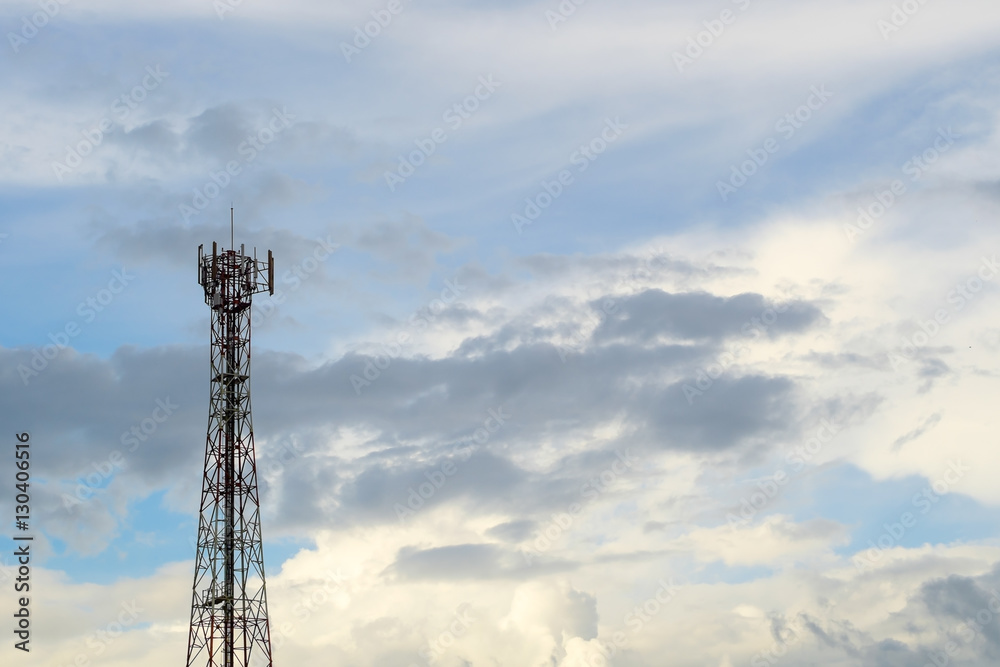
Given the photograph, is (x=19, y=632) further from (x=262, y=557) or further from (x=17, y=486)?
(x=262, y=557)

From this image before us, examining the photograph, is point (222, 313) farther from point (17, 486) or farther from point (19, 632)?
point (19, 632)

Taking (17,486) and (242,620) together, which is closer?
(17,486)

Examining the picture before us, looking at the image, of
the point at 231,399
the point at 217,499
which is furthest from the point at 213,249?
the point at 217,499

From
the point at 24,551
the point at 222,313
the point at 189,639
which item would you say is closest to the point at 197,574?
the point at 189,639

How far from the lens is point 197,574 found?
127250mm

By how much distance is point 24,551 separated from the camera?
11856 cm

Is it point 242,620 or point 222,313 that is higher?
point 222,313

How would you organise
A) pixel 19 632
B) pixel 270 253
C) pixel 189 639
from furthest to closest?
pixel 270 253 < pixel 189 639 < pixel 19 632

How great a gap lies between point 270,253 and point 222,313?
292 inches

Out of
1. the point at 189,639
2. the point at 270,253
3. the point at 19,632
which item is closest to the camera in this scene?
the point at 19,632

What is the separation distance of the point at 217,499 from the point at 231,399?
31.3 feet

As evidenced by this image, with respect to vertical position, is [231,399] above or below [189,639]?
above

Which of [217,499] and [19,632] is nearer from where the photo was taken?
[19,632]

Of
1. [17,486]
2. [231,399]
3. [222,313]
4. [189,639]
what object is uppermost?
[222,313]
